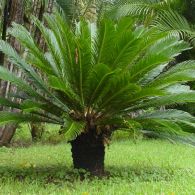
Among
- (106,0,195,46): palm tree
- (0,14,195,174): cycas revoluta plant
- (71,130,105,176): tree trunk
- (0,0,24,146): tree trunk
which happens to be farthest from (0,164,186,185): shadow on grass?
(106,0,195,46): palm tree

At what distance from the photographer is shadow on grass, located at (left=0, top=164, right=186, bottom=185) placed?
6.91 meters

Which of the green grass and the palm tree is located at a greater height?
the palm tree

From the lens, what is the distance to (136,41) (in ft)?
22.1

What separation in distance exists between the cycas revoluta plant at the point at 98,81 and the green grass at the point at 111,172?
570mm

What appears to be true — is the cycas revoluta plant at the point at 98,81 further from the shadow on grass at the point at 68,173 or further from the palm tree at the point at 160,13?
the palm tree at the point at 160,13

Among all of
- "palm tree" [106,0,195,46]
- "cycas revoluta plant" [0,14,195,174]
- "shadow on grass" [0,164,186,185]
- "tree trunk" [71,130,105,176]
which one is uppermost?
"palm tree" [106,0,195,46]

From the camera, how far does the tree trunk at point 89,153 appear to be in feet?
24.1

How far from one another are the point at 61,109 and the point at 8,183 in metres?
1.36

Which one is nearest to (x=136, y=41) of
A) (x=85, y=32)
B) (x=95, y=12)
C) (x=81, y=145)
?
(x=85, y=32)

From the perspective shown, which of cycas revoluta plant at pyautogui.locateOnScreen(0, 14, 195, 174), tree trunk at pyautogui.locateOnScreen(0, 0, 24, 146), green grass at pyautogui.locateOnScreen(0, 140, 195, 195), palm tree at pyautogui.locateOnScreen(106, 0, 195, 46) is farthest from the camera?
palm tree at pyautogui.locateOnScreen(106, 0, 195, 46)

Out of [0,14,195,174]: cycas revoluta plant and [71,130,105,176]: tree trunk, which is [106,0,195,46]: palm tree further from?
[71,130,105,176]: tree trunk

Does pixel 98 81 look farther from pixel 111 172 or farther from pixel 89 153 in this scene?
pixel 111 172

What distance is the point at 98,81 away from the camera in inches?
268

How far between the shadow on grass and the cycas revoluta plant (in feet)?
0.99
